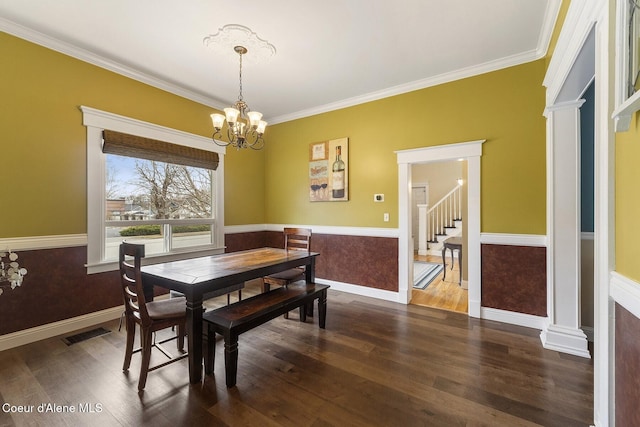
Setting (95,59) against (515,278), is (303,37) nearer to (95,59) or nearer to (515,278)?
(95,59)

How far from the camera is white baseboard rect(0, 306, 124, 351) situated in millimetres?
2488

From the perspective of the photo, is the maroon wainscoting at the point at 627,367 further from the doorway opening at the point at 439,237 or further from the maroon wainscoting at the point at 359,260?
the maroon wainscoting at the point at 359,260

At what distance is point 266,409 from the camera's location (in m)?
1.75

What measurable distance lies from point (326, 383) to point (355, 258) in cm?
229

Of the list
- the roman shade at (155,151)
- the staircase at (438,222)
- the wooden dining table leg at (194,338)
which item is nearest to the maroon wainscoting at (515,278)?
the wooden dining table leg at (194,338)

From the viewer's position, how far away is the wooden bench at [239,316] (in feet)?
6.43

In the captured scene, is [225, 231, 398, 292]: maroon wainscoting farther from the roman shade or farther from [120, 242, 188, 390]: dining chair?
[120, 242, 188, 390]: dining chair

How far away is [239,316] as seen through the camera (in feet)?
6.96

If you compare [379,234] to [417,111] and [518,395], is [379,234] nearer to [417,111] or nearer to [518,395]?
[417,111]

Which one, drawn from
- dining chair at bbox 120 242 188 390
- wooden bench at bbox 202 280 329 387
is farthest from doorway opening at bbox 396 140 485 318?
dining chair at bbox 120 242 188 390

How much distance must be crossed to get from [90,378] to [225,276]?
1265mm

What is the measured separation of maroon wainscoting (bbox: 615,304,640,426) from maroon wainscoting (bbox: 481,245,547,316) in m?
2.03

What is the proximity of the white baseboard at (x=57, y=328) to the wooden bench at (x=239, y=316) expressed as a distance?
1.87 m

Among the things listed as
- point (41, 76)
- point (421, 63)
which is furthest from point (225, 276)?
point (421, 63)
